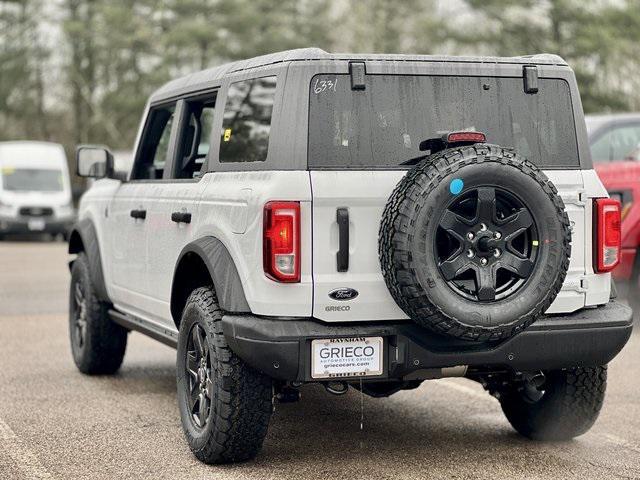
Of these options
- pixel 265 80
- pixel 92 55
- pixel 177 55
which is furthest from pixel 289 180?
pixel 92 55

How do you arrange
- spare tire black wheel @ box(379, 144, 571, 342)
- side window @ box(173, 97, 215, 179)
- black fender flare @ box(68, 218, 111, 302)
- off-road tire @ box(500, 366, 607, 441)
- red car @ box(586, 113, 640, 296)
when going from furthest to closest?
red car @ box(586, 113, 640, 296)
black fender flare @ box(68, 218, 111, 302)
side window @ box(173, 97, 215, 179)
off-road tire @ box(500, 366, 607, 441)
spare tire black wheel @ box(379, 144, 571, 342)

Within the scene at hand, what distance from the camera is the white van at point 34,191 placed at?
26.9 m

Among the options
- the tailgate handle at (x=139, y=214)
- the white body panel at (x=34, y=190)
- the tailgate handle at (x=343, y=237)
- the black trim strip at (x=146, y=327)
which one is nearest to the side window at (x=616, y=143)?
the black trim strip at (x=146, y=327)

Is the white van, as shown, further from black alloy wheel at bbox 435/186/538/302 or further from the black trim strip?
black alloy wheel at bbox 435/186/538/302

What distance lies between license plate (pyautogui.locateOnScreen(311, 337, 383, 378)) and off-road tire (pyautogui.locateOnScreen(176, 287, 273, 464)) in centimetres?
38

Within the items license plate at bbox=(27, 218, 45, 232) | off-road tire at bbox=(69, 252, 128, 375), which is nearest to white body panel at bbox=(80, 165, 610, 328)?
off-road tire at bbox=(69, 252, 128, 375)

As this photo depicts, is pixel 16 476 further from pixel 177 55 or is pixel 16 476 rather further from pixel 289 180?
Answer: pixel 177 55

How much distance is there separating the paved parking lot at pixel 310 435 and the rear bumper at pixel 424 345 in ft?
1.84

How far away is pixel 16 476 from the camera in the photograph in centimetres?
532

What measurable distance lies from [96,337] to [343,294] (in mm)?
3282

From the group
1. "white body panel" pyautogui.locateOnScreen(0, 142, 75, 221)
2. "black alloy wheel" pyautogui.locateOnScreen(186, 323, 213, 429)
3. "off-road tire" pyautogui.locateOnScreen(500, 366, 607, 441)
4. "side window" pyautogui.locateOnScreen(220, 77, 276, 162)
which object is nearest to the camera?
"side window" pyautogui.locateOnScreen(220, 77, 276, 162)

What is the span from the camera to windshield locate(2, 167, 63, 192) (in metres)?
27.7

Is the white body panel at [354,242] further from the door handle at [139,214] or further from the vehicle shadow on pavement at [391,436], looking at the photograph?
the door handle at [139,214]

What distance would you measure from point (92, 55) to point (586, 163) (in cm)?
4321
